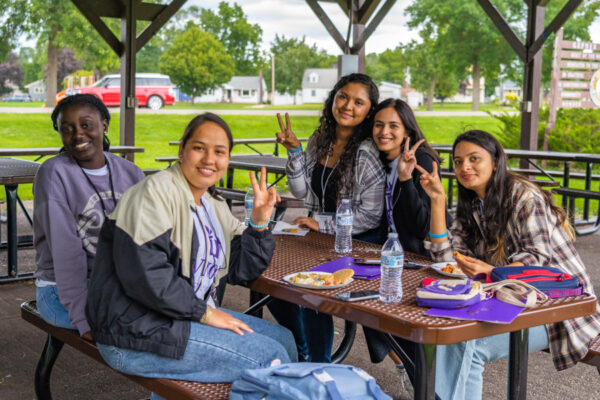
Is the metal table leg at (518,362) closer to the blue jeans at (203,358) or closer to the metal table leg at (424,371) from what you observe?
the metal table leg at (424,371)

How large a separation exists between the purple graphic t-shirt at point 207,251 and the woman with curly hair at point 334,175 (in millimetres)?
852

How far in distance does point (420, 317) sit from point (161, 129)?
23.6 m

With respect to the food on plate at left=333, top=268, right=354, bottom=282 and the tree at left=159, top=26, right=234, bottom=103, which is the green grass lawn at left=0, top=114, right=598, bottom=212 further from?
the food on plate at left=333, top=268, right=354, bottom=282

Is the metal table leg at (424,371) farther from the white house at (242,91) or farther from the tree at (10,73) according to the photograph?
the white house at (242,91)

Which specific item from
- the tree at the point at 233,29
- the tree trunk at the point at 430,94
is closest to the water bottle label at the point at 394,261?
the tree at the point at 233,29

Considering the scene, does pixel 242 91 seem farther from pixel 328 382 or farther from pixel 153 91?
pixel 328 382

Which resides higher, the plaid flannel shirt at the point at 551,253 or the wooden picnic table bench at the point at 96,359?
the plaid flannel shirt at the point at 551,253

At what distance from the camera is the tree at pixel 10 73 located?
32.0 meters

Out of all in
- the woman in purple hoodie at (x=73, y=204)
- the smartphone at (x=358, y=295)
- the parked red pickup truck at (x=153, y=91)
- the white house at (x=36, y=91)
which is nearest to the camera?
the smartphone at (x=358, y=295)

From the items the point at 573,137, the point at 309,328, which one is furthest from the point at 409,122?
the point at 573,137

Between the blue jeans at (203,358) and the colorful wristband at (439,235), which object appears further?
the colorful wristband at (439,235)

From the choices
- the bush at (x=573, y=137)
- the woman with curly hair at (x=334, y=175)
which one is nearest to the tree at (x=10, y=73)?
the bush at (x=573, y=137)

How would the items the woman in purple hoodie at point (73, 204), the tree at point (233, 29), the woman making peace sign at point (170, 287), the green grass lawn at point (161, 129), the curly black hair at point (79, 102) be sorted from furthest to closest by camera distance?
the tree at point (233, 29)
the green grass lawn at point (161, 129)
the curly black hair at point (79, 102)
the woman in purple hoodie at point (73, 204)
the woman making peace sign at point (170, 287)

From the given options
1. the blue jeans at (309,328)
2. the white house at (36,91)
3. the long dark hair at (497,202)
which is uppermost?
the white house at (36,91)
